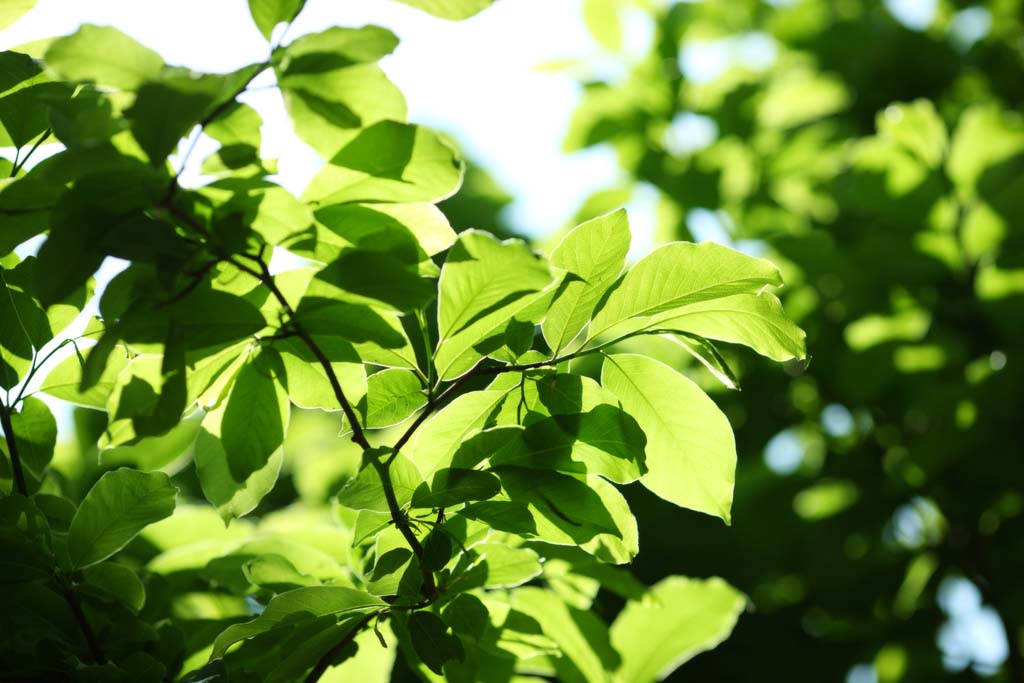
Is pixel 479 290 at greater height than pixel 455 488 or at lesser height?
greater

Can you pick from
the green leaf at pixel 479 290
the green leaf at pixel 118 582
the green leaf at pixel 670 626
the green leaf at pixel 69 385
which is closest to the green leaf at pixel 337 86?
the green leaf at pixel 479 290

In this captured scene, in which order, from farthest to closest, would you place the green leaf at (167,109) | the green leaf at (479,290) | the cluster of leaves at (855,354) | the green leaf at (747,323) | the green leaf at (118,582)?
the cluster of leaves at (855,354), the green leaf at (118,582), the green leaf at (747,323), the green leaf at (479,290), the green leaf at (167,109)

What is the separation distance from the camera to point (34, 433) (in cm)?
87

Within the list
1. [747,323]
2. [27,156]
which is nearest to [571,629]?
[747,323]

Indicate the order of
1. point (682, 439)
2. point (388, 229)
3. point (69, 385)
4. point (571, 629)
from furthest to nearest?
point (571, 629)
point (69, 385)
point (682, 439)
point (388, 229)

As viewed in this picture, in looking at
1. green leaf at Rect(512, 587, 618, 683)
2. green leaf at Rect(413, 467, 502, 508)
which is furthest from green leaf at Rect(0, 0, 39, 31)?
green leaf at Rect(512, 587, 618, 683)

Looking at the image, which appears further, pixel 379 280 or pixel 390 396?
pixel 390 396

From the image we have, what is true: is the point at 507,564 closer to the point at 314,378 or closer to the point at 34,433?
the point at 314,378

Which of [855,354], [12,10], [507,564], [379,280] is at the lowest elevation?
[855,354]

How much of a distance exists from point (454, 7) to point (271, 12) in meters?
0.15

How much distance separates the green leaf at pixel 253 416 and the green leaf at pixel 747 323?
1.26 ft

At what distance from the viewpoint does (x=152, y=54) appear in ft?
2.01

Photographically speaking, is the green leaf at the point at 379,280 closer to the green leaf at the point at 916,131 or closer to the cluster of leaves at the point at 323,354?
the cluster of leaves at the point at 323,354

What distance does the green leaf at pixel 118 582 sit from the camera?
901 mm
